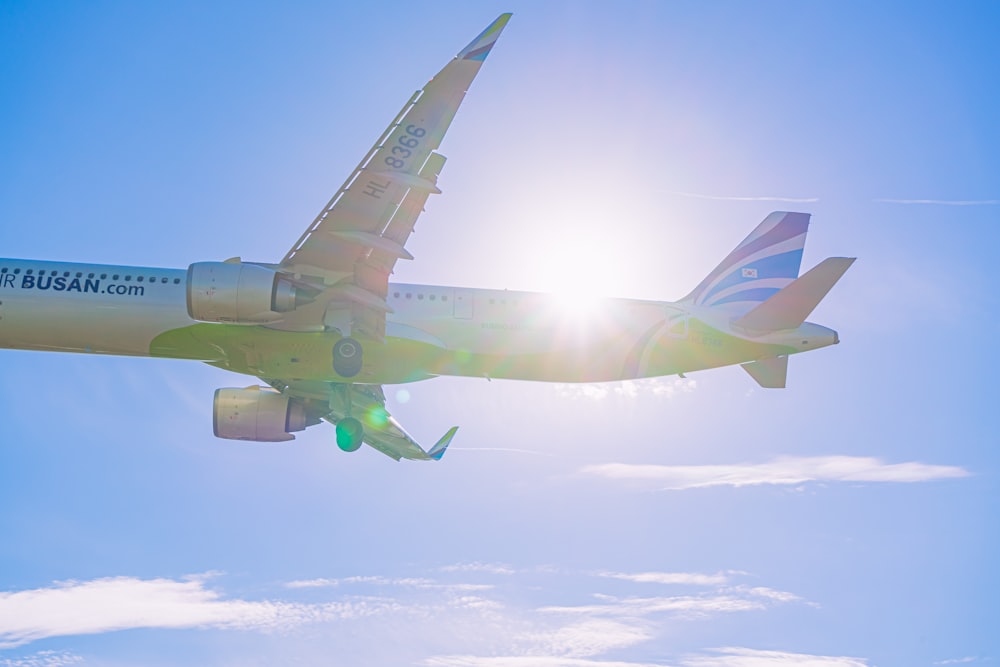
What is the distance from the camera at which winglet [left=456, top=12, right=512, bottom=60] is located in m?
27.9

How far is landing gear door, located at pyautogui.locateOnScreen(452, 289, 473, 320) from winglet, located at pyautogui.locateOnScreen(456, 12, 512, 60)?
30.6 ft

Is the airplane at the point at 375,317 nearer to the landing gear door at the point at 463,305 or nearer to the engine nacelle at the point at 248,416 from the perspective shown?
the landing gear door at the point at 463,305

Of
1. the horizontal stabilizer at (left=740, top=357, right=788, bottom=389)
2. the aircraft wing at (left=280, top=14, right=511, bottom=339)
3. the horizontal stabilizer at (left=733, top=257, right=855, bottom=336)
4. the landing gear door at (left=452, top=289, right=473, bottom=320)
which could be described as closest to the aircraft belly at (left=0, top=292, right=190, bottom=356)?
the aircraft wing at (left=280, top=14, right=511, bottom=339)

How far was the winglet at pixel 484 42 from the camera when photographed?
27906 mm

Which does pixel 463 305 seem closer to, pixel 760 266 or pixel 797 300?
pixel 797 300

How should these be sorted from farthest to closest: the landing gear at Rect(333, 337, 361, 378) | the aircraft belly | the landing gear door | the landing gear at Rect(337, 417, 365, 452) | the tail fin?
the tail fin
the landing gear at Rect(337, 417, 365, 452)
the landing gear door
the landing gear at Rect(333, 337, 361, 378)
the aircraft belly

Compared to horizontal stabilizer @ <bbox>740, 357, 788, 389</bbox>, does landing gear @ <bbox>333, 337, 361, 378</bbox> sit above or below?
above

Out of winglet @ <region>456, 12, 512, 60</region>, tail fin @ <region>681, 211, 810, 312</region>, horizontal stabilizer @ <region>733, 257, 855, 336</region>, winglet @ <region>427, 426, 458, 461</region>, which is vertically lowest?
winglet @ <region>427, 426, 458, 461</region>

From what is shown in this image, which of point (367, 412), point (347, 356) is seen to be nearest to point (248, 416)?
point (367, 412)

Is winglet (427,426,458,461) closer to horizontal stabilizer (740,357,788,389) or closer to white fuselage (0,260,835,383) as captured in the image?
white fuselage (0,260,835,383)

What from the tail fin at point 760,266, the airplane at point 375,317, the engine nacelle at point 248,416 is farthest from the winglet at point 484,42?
the engine nacelle at point 248,416

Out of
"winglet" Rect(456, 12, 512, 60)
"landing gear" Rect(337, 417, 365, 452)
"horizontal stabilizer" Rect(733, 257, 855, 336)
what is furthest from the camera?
"landing gear" Rect(337, 417, 365, 452)

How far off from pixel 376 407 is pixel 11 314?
541 inches

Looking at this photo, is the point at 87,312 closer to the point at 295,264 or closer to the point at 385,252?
the point at 295,264
